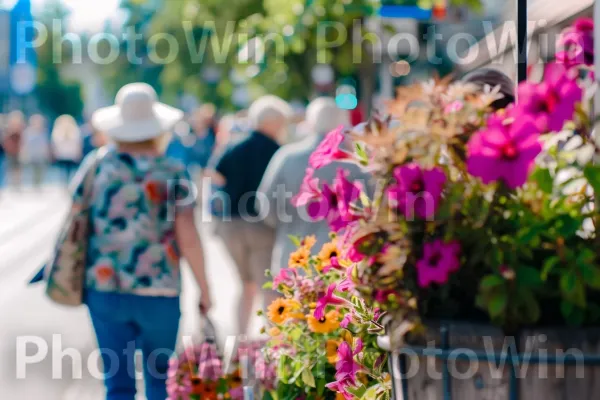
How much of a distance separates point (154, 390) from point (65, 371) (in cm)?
338

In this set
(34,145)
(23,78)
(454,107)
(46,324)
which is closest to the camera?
(454,107)

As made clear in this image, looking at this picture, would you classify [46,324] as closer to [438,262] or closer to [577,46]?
[577,46]

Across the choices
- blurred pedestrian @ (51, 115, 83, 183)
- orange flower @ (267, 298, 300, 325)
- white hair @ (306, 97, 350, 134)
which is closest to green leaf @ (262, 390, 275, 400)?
orange flower @ (267, 298, 300, 325)

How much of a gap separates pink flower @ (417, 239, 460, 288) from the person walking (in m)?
3.10

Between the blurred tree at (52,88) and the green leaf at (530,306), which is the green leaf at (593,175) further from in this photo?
the blurred tree at (52,88)

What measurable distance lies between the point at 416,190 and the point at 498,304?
10.1 inches

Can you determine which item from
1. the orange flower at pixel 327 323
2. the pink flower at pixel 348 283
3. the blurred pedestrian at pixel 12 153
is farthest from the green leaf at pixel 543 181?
the blurred pedestrian at pixel 12 153

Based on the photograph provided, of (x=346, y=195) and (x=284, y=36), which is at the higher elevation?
(x=284, y=36)

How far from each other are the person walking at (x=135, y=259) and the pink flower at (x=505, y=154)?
3.16m

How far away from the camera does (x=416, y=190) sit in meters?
2.08

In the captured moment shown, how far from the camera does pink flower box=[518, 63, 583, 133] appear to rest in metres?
2.09

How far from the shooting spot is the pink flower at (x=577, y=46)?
2.73 metres

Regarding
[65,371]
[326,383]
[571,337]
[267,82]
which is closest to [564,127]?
[571,337]

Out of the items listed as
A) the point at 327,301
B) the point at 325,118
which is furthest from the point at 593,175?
the point at 325,118
